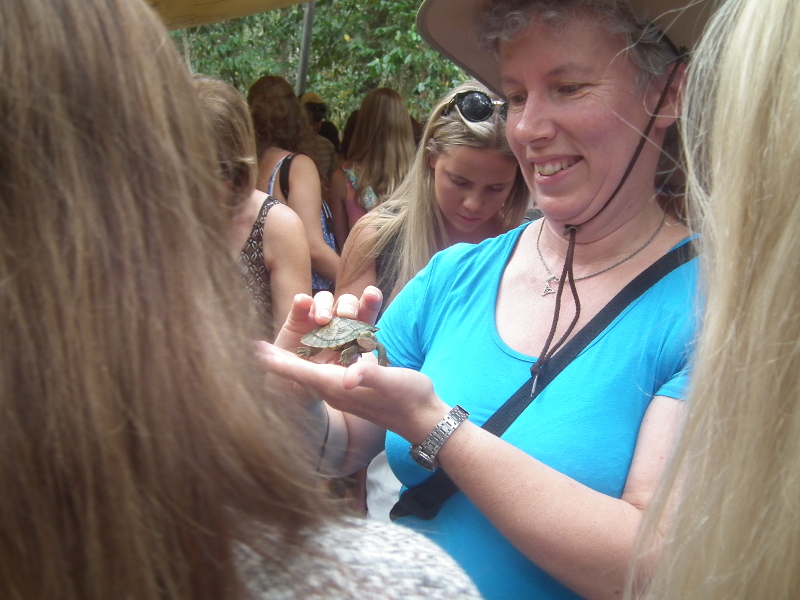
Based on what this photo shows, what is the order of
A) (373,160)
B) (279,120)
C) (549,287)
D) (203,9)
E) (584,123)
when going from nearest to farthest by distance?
(584,123)
(549,287)
(203,9)
(279,120)
(373,160)

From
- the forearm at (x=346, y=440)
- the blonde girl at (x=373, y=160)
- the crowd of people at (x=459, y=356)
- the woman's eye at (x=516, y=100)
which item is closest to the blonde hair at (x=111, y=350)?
the crowd of people at (x=459, y=356)

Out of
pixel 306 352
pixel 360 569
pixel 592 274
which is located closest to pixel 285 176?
pixel 306 352

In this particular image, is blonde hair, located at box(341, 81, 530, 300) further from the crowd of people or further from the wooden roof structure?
the wooden roof structure

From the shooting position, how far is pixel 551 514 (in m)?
1.37

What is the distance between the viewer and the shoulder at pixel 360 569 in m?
0.82

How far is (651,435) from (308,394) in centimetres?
91

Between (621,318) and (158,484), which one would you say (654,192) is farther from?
(158,484)

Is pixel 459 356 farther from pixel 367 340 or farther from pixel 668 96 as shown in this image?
pixel 668 96

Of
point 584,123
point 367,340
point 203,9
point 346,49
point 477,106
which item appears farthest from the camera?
point 346,49

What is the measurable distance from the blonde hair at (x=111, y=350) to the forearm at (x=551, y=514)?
712 millimetres

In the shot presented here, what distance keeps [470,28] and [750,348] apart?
165 cm

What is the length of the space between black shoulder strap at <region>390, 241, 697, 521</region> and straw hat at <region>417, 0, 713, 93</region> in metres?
0.65

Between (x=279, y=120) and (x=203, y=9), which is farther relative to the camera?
(x=279, y=120)

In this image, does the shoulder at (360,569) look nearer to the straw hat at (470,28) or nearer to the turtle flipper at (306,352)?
the turtle flipper at (306,352)
